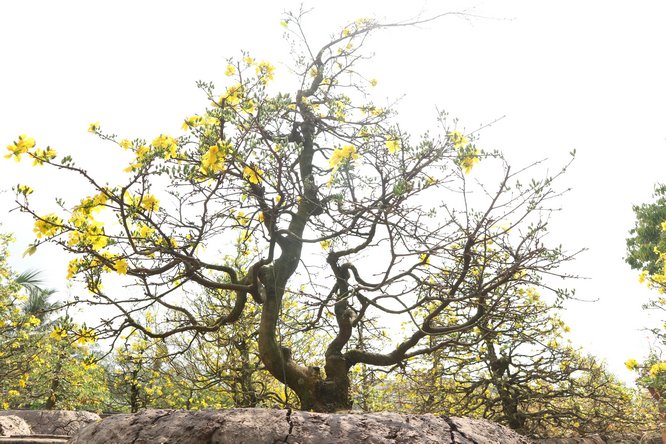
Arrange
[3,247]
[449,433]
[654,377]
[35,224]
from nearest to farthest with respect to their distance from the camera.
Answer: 1. [449,433]
2. [35,224]
3. [654,377]
4. [3,247]

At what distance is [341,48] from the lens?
18.2 feet

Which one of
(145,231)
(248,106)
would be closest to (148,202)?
(145,231)

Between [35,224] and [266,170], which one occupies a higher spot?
[266,170]

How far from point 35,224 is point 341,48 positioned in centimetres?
361

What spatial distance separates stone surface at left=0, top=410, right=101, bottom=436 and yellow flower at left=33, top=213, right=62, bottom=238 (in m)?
6.03

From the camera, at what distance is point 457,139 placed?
12.2 feet

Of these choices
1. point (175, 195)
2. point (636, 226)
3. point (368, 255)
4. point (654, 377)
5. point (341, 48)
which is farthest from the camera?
point (636, 226)

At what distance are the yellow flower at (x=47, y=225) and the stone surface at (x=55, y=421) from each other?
6029mm

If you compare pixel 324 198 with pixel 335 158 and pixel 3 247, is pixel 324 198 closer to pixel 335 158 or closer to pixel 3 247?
pixel 335 158

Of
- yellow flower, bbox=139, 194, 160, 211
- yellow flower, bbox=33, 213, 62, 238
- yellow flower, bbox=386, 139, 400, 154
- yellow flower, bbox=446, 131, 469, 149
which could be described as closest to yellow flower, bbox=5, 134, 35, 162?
yellow flower, bbox=33, 213, 62, 238

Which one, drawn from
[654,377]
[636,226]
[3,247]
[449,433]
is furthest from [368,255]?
[636,226]

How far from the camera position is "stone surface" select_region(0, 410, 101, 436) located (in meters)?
8.38

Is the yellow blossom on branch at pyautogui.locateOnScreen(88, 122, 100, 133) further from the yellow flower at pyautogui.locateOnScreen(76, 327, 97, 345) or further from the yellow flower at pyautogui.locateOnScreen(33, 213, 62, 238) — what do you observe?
the yellow flower at pyautogui.locateOnScreen(76, 327, 97, 345)

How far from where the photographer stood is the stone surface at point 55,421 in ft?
27.5
